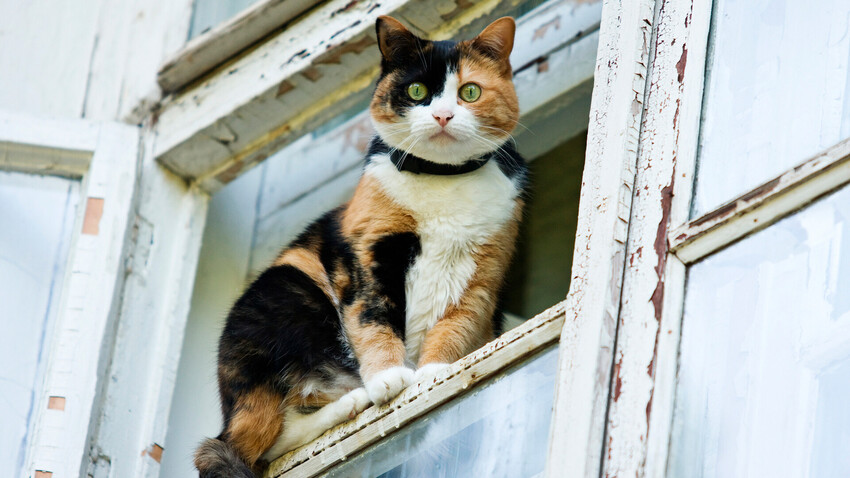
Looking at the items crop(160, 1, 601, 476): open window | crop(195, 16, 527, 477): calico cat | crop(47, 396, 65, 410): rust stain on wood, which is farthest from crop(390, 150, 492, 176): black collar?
crop(47, 396, 65, 410): rust stain on wood

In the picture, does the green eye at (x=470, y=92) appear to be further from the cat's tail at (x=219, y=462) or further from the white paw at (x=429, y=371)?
the cat's tail at (x=219, y=462)

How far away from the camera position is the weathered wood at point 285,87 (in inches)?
122

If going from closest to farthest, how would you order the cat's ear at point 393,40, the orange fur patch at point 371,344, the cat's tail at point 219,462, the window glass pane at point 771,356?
the window glass pane at point 771,356
the cat's tail at point 219,462
the orange fur patch at point 371,344
the cat's ear at point 393,40

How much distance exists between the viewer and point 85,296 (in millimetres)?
2812

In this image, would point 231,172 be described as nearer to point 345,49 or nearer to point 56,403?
point 345,49

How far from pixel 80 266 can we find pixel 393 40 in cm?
103

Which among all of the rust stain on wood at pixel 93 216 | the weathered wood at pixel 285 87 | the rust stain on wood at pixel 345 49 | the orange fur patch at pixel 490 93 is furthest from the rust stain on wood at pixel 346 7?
the rust stain on wood at pixel 93 216

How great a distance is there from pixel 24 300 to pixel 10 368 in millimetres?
200

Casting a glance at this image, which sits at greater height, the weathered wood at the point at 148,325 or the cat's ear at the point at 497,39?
the cat's ear at the point at 497,39

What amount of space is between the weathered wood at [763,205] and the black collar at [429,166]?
1029mm

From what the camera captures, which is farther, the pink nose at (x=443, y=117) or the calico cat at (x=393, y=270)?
the pink nose at (x=443, y=117)

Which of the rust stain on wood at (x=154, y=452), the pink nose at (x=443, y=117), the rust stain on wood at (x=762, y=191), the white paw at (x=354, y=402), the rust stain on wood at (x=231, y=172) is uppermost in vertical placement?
the rust stain on wood at (x=231, y=172)

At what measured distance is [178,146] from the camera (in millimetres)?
3131

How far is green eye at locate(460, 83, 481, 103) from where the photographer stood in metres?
2.81
